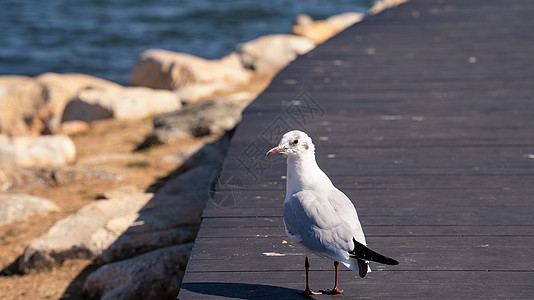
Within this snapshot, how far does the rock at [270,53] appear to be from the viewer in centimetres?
1552

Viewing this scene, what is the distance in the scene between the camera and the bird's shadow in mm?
3273

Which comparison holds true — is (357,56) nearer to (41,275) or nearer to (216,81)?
(41,275)

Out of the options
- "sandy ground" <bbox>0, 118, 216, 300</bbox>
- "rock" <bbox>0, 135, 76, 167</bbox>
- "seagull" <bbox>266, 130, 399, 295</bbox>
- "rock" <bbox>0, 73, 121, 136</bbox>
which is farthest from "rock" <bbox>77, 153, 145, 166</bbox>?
"seagull" <bbox>266, 130, 399, 295</bbox>

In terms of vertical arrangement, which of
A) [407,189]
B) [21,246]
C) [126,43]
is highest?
[407,189]

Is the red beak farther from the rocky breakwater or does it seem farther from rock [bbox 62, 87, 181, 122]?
rock [bbox 62, 87, 181, 122]

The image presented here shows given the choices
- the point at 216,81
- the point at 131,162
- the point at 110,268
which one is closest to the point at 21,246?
the point at 110,268

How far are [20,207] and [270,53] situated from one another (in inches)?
378

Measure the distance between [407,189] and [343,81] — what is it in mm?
2635

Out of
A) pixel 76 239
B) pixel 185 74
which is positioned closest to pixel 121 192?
pixel 76 239

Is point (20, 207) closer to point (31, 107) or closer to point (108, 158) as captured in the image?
point (108, 158)

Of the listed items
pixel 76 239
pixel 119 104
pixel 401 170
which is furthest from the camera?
pixel 119 104

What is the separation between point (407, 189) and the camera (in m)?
4.48

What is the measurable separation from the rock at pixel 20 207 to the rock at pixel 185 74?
5733 mm

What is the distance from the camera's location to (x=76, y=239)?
5691 millimetres
